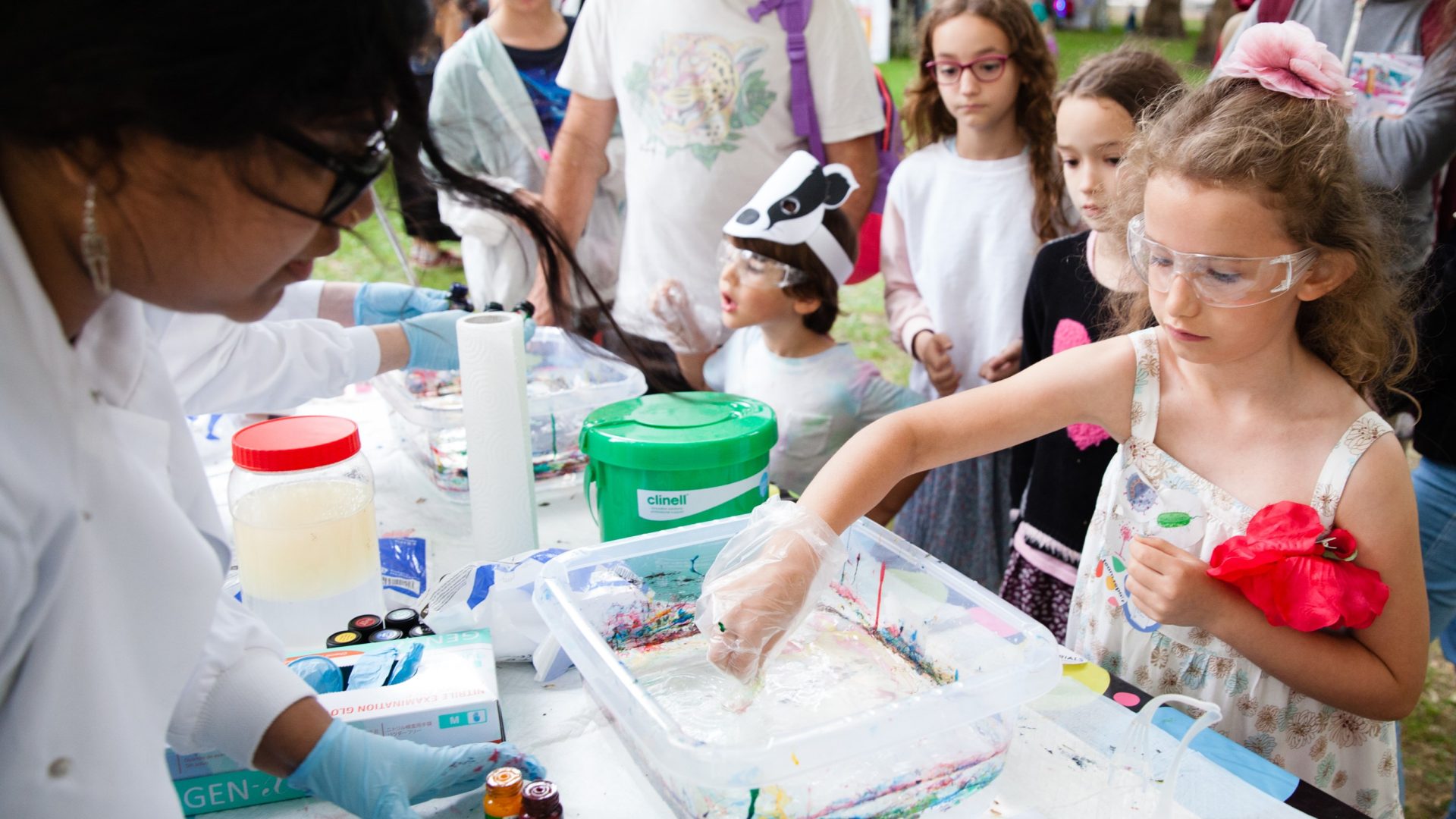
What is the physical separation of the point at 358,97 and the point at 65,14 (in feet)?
0.54

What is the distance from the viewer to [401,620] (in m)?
1.14

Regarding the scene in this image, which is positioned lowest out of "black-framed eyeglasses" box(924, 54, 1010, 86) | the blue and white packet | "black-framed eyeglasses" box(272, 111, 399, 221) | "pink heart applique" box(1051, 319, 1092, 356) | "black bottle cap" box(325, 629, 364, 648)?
the blue and white packet

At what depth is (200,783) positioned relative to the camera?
0.94 metres

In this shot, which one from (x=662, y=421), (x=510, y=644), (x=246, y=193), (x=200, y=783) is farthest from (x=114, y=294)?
(x=662, y=421)

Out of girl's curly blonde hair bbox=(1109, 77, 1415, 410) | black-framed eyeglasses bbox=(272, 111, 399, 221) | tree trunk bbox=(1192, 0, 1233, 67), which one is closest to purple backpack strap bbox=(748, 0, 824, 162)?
girl's curly blonde hair bbox=(1109, 77, 1415, 410)

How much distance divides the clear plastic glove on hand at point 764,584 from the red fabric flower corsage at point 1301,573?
48 centimetres

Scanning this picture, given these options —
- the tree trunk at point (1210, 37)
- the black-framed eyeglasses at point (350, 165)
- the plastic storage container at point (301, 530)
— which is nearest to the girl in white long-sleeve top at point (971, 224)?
the plastic storage container at point (301, 530)

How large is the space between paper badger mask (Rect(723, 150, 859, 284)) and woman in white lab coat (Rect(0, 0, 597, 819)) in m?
1.26

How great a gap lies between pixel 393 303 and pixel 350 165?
3.84 ft

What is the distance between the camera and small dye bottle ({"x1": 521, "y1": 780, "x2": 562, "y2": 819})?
34.2 inches

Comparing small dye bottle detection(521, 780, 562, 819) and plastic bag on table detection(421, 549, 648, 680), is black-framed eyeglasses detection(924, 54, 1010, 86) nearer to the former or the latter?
plastic bag on table detection(421, 549, 648, 680)

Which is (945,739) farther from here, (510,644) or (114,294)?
(114,294)

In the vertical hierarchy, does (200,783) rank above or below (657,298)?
below

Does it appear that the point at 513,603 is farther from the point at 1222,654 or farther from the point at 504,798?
the point at 1222,654
